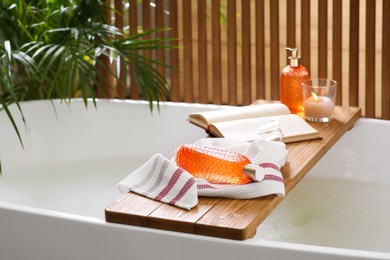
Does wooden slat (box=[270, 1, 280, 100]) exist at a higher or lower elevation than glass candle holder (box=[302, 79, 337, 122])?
higher

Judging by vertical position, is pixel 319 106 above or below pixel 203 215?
above

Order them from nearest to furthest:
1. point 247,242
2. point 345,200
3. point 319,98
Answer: point 247,242 → point 319,98 → point 345,200

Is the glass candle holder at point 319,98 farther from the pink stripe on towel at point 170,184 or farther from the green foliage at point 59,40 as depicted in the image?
the pink stripe on towel at point 170,184

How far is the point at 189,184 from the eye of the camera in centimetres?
247

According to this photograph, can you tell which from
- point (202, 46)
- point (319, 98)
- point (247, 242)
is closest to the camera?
point (247, 242)

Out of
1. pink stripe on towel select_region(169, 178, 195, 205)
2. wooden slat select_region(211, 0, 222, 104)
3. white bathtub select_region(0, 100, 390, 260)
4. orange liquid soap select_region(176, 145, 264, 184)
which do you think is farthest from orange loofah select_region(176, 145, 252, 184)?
wooden slat select_region(211, 0, 222, 104)

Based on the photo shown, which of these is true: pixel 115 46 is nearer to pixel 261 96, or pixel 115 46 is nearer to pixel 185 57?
pixel 185 57

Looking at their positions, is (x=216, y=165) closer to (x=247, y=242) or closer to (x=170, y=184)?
(x=170, y=184)

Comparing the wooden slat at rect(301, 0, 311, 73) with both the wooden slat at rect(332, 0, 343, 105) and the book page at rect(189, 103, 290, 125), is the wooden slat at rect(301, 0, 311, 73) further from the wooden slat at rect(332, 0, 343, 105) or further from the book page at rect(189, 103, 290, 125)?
the book page at rect(189, 103, 290, 125)

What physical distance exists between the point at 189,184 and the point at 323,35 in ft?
5.54

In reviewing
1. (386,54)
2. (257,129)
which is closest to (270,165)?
(257,129)

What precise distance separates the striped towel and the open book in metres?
0.39

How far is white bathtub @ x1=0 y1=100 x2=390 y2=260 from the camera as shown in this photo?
2.39 m

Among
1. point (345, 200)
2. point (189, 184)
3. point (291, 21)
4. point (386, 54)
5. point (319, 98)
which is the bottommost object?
point (345, 200)
